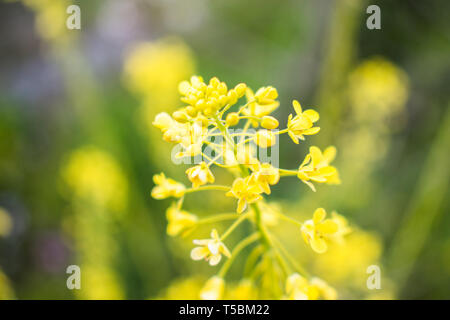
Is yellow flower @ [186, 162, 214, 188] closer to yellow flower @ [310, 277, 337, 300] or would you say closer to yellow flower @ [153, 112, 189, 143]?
yellow flower @ [153, 112, 189, 143]

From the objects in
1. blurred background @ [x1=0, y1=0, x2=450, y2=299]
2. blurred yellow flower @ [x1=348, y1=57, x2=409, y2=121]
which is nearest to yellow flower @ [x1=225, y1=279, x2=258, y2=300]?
blurred background @ [x1=0, y1=0, x2=450, y2=299]

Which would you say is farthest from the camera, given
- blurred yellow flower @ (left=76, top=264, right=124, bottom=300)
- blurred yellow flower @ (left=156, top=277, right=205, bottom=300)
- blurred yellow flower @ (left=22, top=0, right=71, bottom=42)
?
blurred yellow flower @ (left=22, top=0, right=71, bottom=42)

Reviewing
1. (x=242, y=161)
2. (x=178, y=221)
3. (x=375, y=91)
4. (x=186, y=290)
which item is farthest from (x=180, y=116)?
(x=375, y=91)

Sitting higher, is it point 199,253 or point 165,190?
point 165,190

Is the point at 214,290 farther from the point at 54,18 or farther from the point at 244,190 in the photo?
the point at 54,18

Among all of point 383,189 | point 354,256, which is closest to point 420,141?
point 383,189

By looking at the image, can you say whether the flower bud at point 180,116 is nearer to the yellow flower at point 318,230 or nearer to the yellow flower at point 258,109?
the yellow flower at point 258,109

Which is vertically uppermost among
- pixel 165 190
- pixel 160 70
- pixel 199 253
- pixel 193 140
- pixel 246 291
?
pixel 160 70
